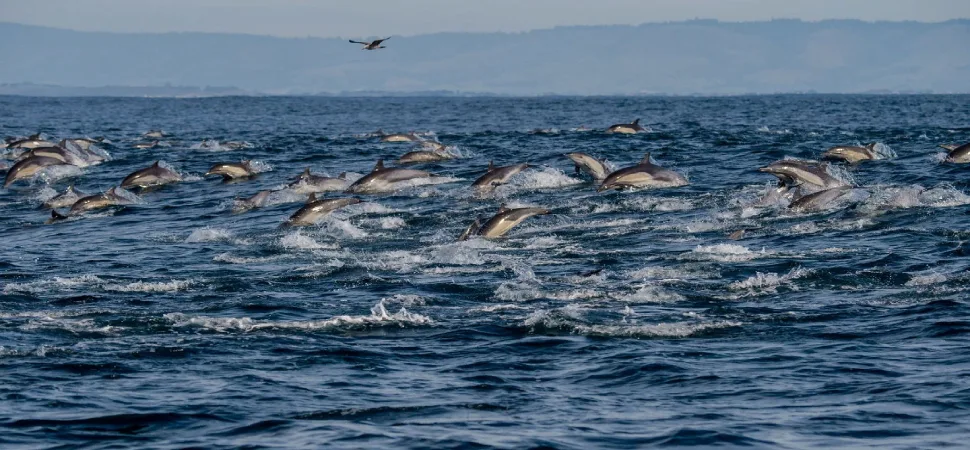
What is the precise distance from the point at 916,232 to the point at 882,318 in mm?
6374

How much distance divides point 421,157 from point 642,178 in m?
10.7

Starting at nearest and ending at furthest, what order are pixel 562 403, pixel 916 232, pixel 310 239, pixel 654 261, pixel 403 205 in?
pixel 562 403 → pixel 654 261 → pixel 916 232 → pixel 310 239 → pixel 403 205

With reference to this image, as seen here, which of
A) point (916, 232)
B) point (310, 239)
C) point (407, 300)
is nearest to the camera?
point (407, 300)

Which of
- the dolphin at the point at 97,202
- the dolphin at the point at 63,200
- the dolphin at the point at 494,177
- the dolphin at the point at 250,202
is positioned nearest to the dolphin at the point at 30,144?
the dolphin at the point at 63,200

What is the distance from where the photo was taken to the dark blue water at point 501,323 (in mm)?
11148

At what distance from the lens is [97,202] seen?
92.0ft

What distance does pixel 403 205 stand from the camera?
26594 mm

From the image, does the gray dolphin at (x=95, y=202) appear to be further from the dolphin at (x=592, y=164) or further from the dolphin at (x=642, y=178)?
the dolphin at (x=642, y=178)

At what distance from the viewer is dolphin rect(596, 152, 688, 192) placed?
2703cm

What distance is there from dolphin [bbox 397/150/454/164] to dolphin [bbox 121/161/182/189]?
230 inches

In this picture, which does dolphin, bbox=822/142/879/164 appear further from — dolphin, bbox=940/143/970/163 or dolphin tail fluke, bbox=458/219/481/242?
dolphin tail fluke, bbox=458/219/481/242

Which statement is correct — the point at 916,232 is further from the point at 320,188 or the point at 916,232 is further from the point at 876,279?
the point at 320,188

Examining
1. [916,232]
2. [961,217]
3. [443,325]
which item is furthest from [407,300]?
[961,217]

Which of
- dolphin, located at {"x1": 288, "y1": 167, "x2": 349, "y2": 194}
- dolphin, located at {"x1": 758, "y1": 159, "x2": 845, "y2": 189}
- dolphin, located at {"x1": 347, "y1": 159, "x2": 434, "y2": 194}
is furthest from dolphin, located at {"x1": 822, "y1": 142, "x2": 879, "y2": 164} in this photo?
dolphin, located at {"x1": 288, "y1": 167, "x2": 349, "y2": 194}
